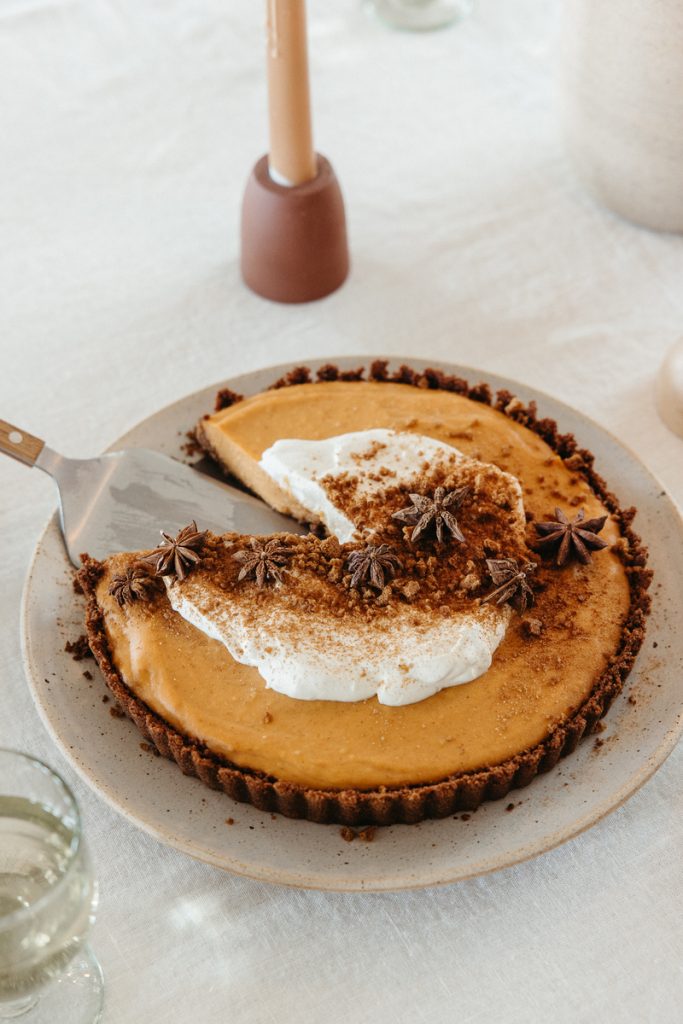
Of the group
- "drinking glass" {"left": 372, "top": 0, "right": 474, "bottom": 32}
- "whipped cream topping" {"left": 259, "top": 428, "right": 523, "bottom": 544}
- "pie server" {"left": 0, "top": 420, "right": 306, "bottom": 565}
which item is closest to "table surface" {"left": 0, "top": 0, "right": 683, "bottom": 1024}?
"drinking glass" {"left": 372, "top": 0, "right": 474, "bottom": 32}

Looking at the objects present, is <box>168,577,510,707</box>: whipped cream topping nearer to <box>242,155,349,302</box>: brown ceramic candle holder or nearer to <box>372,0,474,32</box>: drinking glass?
<box>242,155,349,302</box>: brown ceramic candle holder

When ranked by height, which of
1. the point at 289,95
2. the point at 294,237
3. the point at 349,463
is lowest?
the point at 349,463

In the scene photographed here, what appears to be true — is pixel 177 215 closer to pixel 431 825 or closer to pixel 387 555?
pixel 387 555

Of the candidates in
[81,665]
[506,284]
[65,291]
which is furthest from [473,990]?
[65,291]

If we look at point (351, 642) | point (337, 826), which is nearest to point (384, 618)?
point (351, 642)

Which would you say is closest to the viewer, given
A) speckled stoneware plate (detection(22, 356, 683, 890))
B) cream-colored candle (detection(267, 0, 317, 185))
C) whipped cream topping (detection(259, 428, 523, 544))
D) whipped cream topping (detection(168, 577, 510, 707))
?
speckled stoneware plate (detection(22, 356, 683, 890))

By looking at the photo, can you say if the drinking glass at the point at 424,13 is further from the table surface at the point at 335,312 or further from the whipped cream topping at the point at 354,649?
the whipped cream topping at the point at 354,649

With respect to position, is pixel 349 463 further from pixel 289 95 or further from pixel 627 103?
pixel 627 103
